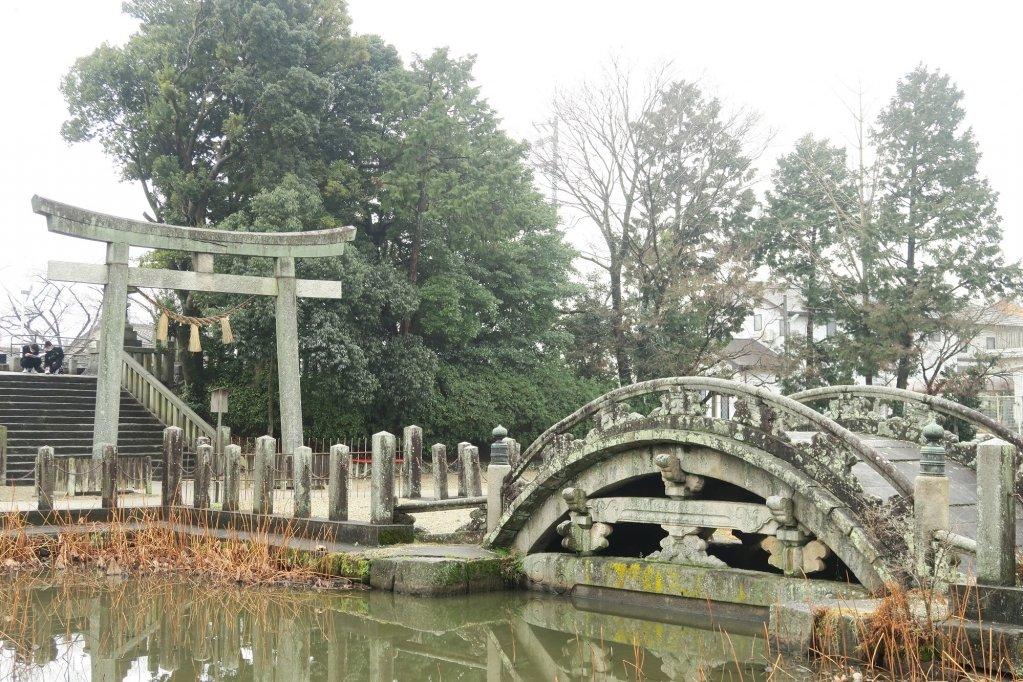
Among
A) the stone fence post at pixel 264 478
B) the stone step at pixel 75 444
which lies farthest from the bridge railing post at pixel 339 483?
the stone step at pixel 75 444

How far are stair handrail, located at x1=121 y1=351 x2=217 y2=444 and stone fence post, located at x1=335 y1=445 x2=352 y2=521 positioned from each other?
9279 mm

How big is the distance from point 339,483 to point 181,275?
25.7 feet

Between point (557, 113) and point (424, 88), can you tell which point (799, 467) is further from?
point (557, 113)

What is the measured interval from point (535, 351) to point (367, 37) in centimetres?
921

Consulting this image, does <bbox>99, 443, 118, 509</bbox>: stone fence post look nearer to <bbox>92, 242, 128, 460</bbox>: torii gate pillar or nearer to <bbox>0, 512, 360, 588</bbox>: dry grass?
<bbox>0, 512, 360, 588</bbox>: dry grass

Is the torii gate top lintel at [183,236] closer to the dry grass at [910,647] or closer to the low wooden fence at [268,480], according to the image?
the low wooden fence at [268,480]

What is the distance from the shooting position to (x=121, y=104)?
952 inches

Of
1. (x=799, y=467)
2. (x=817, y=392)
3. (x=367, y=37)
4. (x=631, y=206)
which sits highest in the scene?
(x=367, y=37)

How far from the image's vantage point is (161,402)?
2258 cm

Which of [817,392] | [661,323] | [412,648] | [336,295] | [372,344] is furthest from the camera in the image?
[661,323]

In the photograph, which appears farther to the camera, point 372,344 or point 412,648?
point 372,344

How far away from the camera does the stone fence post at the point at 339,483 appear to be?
1203 cm

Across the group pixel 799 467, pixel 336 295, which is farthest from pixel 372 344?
pixel 799 467

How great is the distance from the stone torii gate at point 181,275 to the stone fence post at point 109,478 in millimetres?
2469
